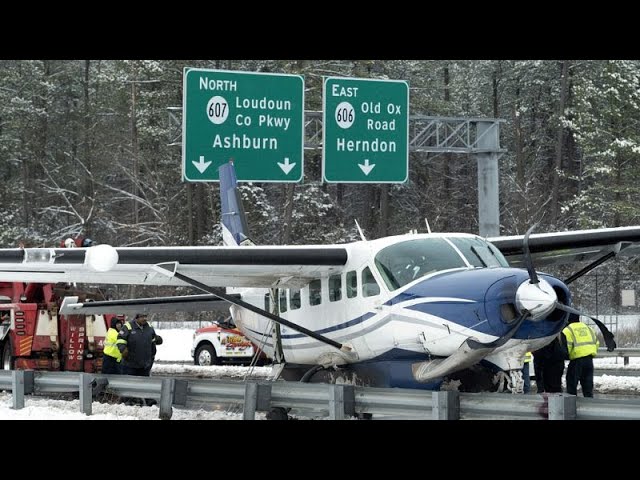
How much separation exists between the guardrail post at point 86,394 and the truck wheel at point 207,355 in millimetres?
14575

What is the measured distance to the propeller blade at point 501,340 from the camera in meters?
13.3

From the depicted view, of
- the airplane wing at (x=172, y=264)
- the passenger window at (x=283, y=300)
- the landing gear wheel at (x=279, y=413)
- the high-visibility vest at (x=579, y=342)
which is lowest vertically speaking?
the landing gear wheel at (x=279, y=413)

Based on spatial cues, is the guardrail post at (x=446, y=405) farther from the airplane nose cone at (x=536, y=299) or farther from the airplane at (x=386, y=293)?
the airplane nose cone at (x=536, y=299)

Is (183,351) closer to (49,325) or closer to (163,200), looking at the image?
(49,325)

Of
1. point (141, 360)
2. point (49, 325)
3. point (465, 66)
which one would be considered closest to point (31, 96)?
point (465, 66)

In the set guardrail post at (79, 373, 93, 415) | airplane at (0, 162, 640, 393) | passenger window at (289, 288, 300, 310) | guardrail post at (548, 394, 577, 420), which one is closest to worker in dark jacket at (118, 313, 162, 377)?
airplane at (0, 162, 640, 393)

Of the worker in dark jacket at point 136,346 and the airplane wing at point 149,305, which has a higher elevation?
the airplane wing at point 149,305

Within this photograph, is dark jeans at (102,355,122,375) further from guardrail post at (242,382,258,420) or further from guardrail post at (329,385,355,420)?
guardrail post at (329,385,355,420)

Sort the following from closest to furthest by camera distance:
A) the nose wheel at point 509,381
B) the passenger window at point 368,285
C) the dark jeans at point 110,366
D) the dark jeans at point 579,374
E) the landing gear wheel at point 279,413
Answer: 1. the nose wheel at point 509,381
2. the landing gear wheel at point 279,413
3. the passenger window at point 368,285
4. the dark jeans at point 579,374
5. the dark jeans at point 110,366

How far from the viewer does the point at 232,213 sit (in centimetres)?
2159

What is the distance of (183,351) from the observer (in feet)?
121

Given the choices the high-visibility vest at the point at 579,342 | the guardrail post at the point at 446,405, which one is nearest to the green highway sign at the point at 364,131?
the high-visibility vest at the point at 579,342

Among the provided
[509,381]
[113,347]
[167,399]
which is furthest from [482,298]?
[113,347]

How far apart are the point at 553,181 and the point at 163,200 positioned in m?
19.0
